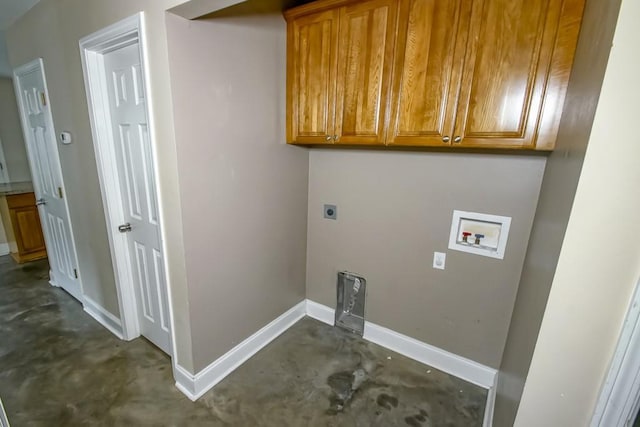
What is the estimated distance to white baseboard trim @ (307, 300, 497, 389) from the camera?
184 centimetres

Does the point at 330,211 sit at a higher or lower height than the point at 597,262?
lower

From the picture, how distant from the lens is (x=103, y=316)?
7.70ft

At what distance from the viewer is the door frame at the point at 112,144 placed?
4.65 ft

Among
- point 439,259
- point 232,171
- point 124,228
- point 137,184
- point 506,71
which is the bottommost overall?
point 439,259

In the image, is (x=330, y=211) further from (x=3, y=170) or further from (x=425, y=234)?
(x=3, y=170)

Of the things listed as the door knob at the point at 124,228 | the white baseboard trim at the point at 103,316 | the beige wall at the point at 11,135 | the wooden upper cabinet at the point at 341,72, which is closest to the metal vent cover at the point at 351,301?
the wooden upper cabinet at the point at 341,72

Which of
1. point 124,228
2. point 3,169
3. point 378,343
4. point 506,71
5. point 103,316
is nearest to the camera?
point 506,71

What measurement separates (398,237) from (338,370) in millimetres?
1022

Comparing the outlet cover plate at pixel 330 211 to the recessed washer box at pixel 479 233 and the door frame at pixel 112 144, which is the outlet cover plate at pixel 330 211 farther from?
the door frame at pixel 112 144

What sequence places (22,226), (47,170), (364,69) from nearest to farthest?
(364,69) → (47,170) → (22,226)

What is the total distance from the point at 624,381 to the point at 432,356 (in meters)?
A: 1.49

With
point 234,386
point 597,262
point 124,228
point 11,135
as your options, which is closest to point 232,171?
point 124,228

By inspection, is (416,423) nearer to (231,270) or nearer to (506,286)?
(506,286)

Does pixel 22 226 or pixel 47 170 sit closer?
pixel 47 170
